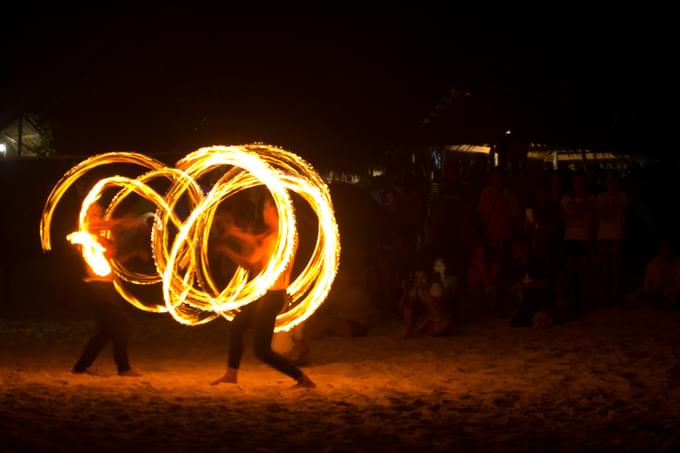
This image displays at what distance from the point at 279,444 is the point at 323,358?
474 centimetres

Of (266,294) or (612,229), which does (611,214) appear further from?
(266,294)

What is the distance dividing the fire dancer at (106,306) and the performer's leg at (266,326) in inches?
68.5

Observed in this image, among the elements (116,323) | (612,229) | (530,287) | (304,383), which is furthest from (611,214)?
(116,323)

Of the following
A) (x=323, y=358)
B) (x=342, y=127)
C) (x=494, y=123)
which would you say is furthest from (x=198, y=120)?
(x=323, y=358)

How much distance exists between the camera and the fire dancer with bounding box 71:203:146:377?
9.95 m

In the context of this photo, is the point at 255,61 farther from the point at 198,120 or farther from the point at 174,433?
the point at 174,433

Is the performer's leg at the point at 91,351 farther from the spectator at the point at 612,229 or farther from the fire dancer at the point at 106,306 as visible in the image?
the spectator at the point at 612,229

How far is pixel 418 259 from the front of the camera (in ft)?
48.9

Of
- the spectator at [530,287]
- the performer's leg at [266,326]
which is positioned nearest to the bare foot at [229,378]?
the performer's leg at [266,326]

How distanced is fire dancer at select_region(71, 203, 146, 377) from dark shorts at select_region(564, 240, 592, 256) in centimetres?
654

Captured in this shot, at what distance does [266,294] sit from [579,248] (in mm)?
6248

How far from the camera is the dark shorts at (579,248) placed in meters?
13.7

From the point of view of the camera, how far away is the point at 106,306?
1001 centimetres

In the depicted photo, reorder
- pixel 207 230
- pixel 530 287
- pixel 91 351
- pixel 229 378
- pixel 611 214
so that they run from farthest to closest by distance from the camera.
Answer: pixel 611 214 → pixel 530 287 → pixel 207 230 → pixel 91 351 → pixel 229 378
